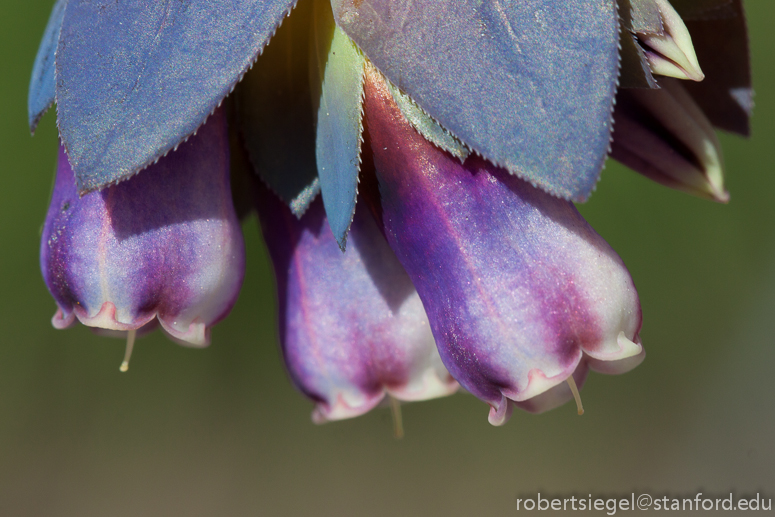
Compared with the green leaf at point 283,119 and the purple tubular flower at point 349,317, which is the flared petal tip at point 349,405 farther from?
the green leaf at point 283,119

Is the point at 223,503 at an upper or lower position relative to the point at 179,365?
lower

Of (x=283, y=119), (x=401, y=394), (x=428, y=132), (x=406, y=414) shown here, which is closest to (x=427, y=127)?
(x=428, y=132)

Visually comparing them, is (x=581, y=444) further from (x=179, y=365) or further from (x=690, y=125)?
(x=690, y=125)

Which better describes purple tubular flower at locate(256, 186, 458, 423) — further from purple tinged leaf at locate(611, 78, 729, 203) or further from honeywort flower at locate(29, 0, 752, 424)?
purple tinged leaf at locate(611, 78, 729, 203)

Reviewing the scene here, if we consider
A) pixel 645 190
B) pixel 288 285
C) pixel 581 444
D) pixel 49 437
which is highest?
pixel 288 285

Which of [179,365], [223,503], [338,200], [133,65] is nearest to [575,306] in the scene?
[338,200]

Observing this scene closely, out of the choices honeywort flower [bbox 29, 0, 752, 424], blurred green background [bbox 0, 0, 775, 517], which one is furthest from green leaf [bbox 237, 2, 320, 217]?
blurred green background [bbox 0, 0, 775, 517]
